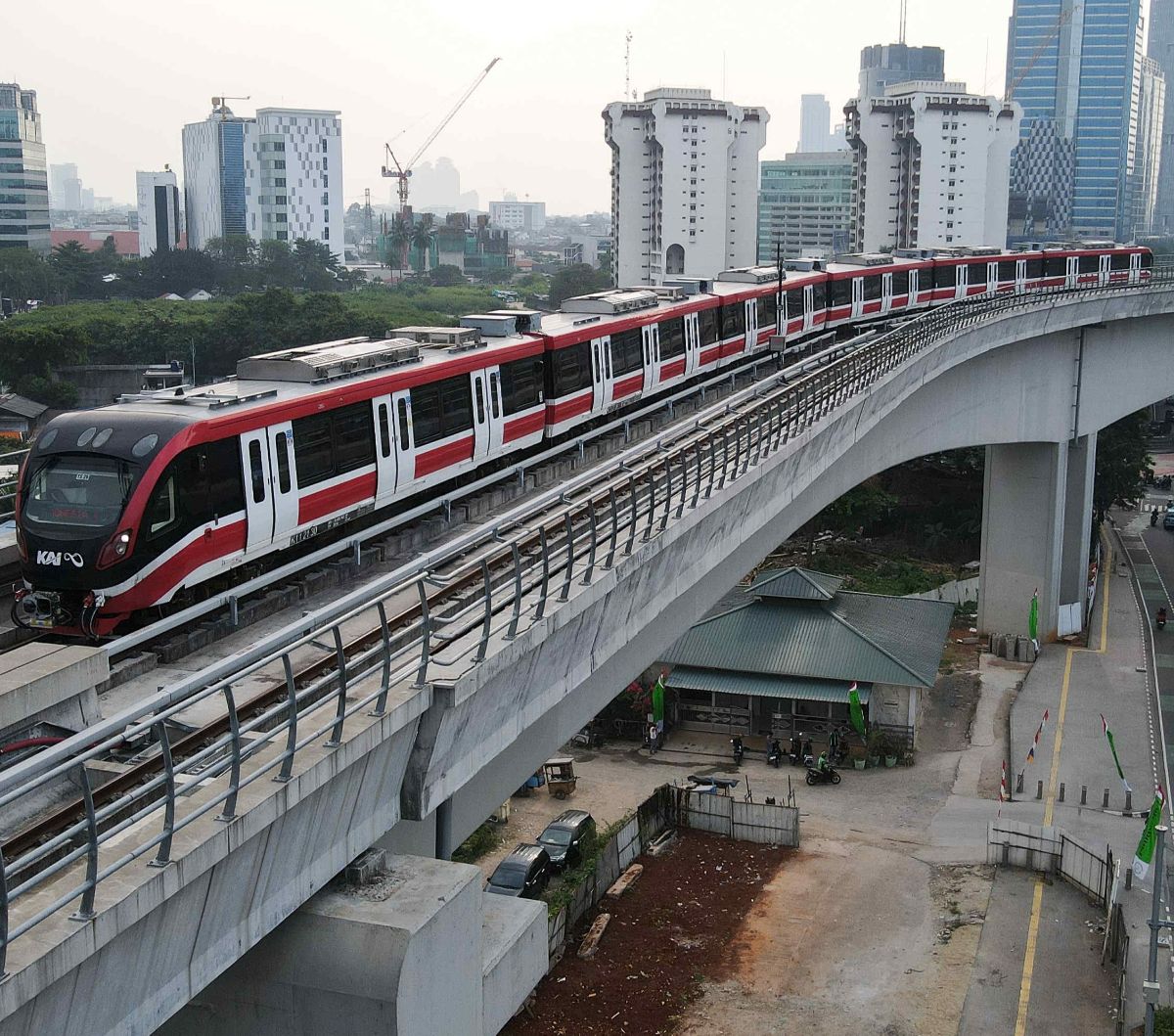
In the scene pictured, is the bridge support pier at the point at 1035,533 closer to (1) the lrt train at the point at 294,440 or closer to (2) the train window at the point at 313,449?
(1) the lrt train at the point at 294,440

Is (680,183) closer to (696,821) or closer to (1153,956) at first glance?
(696,821)

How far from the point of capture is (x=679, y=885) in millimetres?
23578

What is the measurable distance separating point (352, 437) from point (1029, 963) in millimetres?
12738

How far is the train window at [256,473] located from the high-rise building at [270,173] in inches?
7252

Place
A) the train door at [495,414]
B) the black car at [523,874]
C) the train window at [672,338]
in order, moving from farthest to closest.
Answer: the train window at [672,338], the black car at [523,874], the train door at [495,414]

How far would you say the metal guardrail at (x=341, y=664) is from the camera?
6852 millimetres

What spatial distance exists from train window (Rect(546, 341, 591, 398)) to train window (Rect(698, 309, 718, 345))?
6.19 meters

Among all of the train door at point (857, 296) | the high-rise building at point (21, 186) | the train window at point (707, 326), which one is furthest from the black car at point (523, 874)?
the high-rise building at point (21, 186)

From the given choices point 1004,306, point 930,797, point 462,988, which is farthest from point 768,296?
point 462,988

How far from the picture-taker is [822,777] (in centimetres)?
2864

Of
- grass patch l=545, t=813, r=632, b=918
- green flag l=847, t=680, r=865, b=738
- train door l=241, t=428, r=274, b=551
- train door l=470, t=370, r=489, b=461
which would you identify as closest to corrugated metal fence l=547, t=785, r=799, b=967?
grass patch l=545, t=813, r=632, b=918

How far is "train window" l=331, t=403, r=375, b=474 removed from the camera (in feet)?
54.4

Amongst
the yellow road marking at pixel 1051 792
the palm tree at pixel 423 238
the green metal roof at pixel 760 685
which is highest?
the palm tree at pixel 423 238

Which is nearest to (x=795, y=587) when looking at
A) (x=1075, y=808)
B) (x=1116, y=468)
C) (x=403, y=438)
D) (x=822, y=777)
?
(x=822, y=777)
